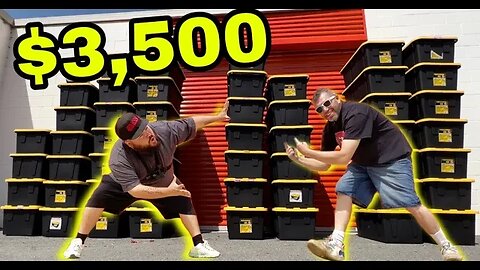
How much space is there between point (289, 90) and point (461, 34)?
3.44 meters

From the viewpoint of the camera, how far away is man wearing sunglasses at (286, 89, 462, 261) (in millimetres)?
2852

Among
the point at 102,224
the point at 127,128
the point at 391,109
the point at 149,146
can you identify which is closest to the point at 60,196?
the point at 102,224

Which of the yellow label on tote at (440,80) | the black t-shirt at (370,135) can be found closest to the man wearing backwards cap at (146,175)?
the black t-shirt at (370,135)

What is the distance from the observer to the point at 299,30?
7.14 meters

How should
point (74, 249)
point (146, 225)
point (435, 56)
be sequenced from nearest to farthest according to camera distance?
point (74, 249)
point (435, 56)
point (146, 225)

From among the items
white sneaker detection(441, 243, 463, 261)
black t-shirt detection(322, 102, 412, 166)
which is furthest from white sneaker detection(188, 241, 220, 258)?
white sneaker detection(441, 243, 463, 261)

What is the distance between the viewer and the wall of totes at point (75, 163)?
5754mm

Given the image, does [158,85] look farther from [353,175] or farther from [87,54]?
[353,175]

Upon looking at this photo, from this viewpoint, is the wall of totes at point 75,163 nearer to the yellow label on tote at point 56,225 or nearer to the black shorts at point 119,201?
the yellow label on tote at point 56,225

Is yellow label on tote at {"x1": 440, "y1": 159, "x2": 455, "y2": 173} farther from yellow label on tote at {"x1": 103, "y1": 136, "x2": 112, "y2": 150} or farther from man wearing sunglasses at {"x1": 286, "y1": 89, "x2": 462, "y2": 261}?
yellow label on tote at {"x1": 103, "y1": 136, "x2": 112, "y2": 150}

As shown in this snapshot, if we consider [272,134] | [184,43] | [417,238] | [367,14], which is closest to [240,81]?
[272,134]

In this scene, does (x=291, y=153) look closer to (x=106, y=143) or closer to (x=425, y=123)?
(x=425, y=123)

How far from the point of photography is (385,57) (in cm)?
562

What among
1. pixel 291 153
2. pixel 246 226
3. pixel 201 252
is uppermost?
pixel 291 153
